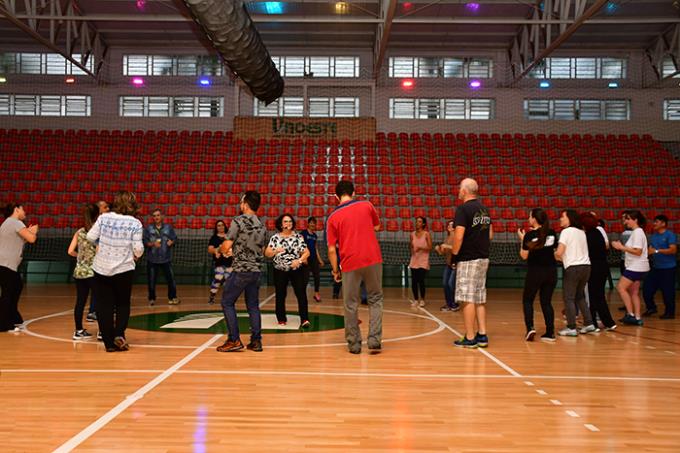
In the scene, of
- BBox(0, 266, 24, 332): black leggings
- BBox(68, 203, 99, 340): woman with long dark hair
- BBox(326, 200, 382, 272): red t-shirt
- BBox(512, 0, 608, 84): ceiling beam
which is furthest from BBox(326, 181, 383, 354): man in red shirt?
BBox(512, 0, 608, 84): ceiling beam

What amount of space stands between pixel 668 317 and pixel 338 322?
5.73 m

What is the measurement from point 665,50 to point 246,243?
20.6 meters

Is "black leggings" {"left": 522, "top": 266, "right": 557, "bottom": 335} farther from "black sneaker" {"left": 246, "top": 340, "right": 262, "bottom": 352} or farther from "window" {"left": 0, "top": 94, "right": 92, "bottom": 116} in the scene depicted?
"window" {"left": 0, "top": 94, "right": 92, "bottom": 116}

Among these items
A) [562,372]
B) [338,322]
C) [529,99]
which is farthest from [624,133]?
[562,372]

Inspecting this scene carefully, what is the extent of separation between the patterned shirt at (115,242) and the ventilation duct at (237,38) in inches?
316

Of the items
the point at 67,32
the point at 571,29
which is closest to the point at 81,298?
the point at 571,29

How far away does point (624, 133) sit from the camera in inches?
912

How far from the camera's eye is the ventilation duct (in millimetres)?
13727

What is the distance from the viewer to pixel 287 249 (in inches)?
336

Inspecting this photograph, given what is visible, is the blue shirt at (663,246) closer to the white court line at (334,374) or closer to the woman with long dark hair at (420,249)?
the woman with long dark hair at (420,249)

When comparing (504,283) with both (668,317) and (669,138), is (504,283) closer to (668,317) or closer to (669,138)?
(668,317)

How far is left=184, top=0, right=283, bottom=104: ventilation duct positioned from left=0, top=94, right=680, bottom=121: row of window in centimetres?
415

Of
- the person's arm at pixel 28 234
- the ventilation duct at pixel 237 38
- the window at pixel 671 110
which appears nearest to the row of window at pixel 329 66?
the window at pixel 671 110

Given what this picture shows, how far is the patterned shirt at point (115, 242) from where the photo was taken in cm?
665
